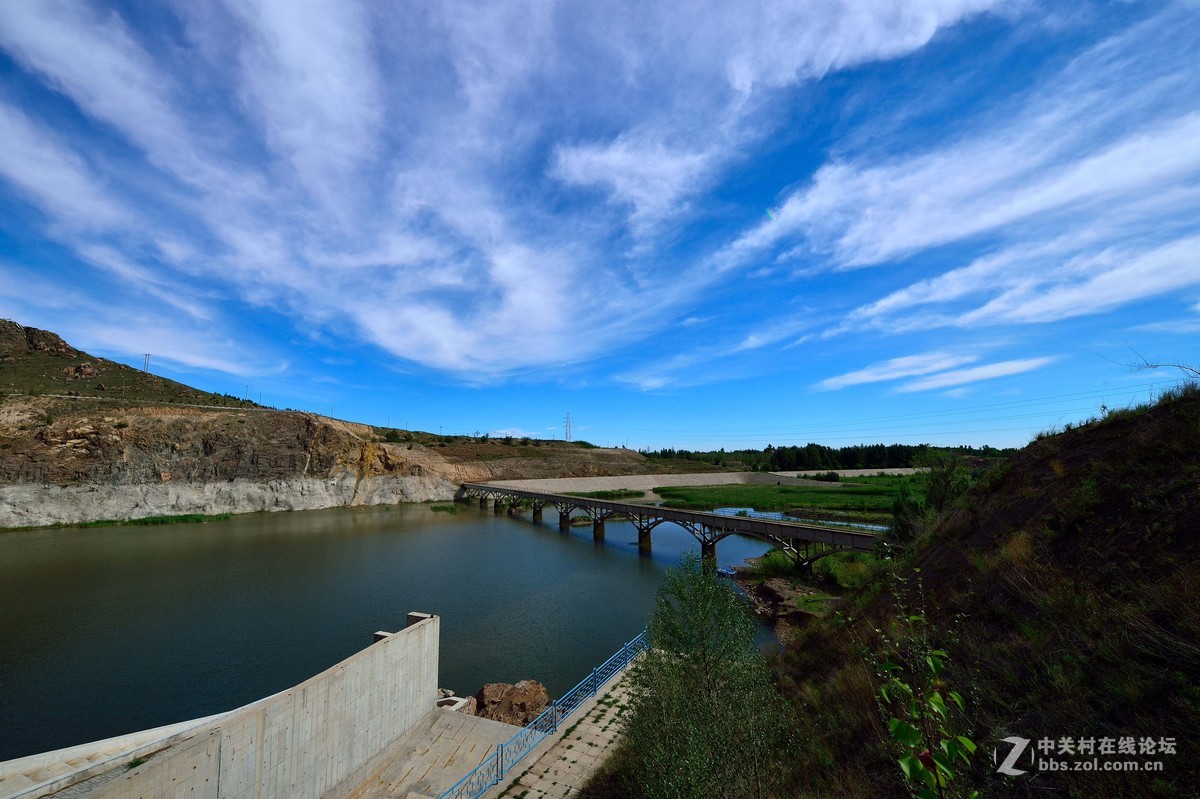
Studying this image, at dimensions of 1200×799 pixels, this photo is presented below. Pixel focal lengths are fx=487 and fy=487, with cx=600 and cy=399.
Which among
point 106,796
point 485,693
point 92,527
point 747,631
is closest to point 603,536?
point 485,693

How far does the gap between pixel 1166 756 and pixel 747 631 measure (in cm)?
554

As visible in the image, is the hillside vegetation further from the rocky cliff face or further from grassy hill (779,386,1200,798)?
the rocky cliff face

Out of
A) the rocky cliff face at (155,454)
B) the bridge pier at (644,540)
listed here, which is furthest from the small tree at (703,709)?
the rocky cliff face at (155,454)

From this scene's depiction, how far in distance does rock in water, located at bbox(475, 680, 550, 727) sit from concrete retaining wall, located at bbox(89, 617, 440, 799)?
4.86 feet

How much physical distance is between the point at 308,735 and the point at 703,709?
28.2ft

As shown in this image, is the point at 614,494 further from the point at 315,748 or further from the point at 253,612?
the point at 315,748

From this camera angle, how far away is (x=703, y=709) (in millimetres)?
7203

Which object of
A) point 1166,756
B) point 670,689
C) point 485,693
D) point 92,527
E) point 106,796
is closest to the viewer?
point 1166,756

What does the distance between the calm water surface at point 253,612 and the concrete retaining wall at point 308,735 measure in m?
3.61

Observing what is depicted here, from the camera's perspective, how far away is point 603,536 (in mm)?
43219

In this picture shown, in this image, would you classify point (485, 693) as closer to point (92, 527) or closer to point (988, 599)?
point (988, 599)

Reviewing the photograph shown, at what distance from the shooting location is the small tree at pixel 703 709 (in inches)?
246

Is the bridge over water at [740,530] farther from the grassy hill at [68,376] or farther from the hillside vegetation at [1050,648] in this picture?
the grassy hill at [68,376]

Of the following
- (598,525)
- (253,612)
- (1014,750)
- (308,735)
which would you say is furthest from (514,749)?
(598,525)
